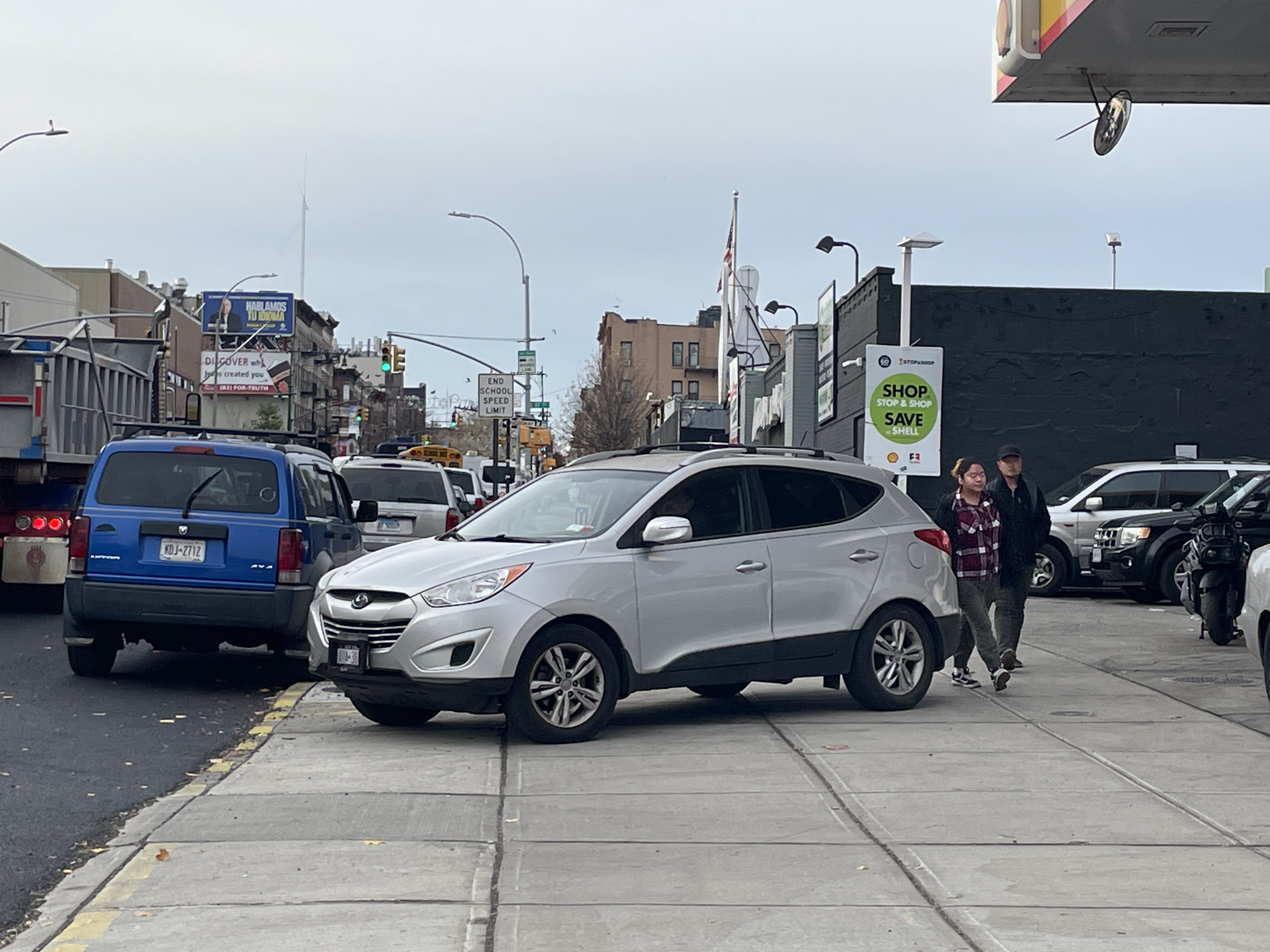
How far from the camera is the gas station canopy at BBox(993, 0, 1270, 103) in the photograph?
1228cm

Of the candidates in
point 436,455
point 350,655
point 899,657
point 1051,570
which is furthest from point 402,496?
point 436,455

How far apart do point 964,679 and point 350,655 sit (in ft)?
16.8

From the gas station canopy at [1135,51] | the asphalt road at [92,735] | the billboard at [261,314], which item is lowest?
the asphalt road at [92,735]

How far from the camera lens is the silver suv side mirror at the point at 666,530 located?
31.1 ft

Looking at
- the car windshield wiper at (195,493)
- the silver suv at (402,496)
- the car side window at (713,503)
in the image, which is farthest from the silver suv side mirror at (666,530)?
the silver suv at (402,496)

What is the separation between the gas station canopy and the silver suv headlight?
6.61 meters

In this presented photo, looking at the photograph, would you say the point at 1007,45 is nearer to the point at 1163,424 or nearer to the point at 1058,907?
the point at 1058,907

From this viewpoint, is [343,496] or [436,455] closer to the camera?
[343,496]

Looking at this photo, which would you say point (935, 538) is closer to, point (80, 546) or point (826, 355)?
point (80, 546)

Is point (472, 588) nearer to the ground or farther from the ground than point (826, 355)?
nearer to the ground

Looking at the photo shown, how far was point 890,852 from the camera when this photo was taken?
6441 millimetres

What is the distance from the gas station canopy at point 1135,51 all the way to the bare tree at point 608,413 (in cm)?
6700

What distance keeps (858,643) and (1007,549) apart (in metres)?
2.34

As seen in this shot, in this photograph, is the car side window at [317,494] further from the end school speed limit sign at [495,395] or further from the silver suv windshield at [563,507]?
the end school speed limit sign at [495,395]
